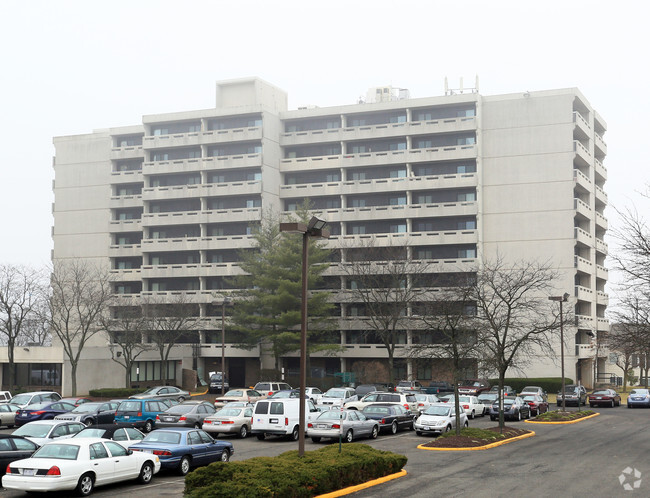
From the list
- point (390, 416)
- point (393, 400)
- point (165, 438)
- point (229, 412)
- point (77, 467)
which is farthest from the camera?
point (393, 400)

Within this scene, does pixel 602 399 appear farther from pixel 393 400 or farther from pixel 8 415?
pixel 8 415

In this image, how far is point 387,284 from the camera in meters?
76.3

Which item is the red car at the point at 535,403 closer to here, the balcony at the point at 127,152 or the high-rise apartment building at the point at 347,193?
the high-rise apartment building at the point at 347,193

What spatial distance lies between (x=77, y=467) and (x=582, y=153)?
2861 inches

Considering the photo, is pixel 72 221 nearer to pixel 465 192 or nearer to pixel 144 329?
pixel 144 329

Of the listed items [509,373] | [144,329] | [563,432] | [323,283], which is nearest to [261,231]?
[323,283]

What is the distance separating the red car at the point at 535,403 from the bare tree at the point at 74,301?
38513 mm

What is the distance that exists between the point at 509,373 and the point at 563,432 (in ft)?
135

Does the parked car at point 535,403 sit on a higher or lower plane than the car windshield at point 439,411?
lower

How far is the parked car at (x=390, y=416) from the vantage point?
37947 mm

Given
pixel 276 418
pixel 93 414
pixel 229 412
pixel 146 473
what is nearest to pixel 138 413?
pixel 93 414

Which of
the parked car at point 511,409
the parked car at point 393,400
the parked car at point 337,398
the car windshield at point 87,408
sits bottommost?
the parked car at point 511,409

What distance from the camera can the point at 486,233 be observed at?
275 ft

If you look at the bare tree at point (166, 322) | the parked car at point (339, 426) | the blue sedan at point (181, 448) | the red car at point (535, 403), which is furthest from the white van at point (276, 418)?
the bare tree at point (166, 322)
